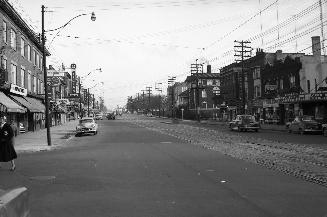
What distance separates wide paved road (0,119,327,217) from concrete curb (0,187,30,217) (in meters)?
3.29

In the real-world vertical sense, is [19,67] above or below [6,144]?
above

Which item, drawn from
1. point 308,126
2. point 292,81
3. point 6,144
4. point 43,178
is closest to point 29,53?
point 308,126

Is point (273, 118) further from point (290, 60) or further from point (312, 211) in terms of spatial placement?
point (312, 211)

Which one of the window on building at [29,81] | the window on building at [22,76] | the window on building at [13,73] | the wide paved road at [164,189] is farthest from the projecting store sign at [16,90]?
the wide paved road at [164,189]

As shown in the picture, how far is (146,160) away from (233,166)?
373 centimetres

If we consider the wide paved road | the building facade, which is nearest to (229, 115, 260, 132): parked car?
the building facade

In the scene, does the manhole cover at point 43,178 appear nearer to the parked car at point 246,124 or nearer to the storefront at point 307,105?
the parked car at point 246,124

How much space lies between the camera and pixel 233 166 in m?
15.0

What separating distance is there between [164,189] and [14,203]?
21.2 ft

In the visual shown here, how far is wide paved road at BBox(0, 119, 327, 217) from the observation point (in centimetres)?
822

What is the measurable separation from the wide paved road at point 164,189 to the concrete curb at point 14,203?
3.29 meters

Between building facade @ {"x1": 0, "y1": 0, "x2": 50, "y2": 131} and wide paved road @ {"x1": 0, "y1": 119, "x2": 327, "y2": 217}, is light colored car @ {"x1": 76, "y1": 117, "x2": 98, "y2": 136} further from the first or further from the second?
wide paved road @ {"x1": 0, "y1": 119, "x2": 327, "y2": 217}

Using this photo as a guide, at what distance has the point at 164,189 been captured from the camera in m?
10.5

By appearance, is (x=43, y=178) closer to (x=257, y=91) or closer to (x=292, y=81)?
(x=292, y=81)
